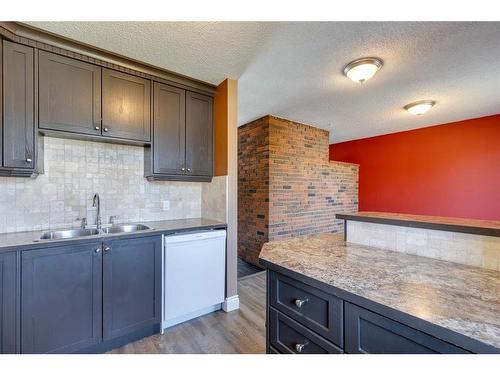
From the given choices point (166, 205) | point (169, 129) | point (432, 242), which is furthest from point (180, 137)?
point (432, 242)

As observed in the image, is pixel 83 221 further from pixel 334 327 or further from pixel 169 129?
pixel 334 327

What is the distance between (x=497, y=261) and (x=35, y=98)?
305cm

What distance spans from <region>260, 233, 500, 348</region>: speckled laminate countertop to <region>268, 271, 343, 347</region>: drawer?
0.07 metres

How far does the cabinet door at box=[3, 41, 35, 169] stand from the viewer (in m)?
1.65

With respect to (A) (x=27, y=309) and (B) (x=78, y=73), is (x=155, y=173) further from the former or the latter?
(A) (x=27, y=309)

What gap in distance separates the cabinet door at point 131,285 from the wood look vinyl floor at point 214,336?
0.16m

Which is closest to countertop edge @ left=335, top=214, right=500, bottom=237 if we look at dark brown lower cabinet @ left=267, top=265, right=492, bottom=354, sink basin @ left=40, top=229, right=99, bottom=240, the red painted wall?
dark brown lower cabinet @ left=267, top=265, right=492, bottom=354

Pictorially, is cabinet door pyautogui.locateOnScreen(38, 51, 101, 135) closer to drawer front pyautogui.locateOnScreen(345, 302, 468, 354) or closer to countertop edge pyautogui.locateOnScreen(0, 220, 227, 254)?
countertop edge pyautogui.locateOnScreen(0, 220, 227, 254)

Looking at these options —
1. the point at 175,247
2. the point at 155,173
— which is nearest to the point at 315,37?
the point at 155,173

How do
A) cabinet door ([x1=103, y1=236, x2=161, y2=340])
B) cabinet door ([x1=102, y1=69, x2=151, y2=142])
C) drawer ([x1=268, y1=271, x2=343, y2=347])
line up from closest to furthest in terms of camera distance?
drawer ([x1=268, y1=271, x2=343, y2=347]), cabinet door ([x1=103, y1=236, x2=161, y2=340]), cabinet door ([x1=102, y1=69, x2=151, y2=142])

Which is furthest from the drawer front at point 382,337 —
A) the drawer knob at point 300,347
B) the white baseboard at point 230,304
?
the white baseboard at point 230,304

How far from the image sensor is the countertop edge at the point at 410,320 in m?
0.57

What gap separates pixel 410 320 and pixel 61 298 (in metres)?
2.06

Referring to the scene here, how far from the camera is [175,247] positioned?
2066mm
